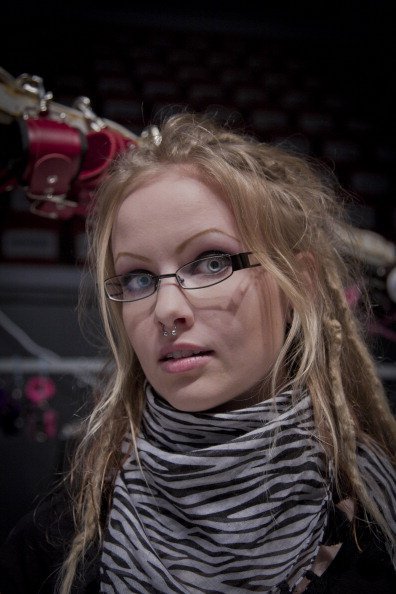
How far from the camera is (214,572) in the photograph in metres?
0.65

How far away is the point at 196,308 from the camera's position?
27.3 inches

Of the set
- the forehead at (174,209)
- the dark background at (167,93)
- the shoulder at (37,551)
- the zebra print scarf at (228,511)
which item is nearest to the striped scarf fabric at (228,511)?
the zebra print scarf at (228,511)

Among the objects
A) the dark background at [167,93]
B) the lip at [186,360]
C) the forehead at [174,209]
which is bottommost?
the lip at [186,360]

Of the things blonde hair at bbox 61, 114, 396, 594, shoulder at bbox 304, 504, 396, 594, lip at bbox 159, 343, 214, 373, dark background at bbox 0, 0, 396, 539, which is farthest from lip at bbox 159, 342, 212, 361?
dark background at bbox 0, 0, 396, 539

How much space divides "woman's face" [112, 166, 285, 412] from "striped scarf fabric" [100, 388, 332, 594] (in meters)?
0.04

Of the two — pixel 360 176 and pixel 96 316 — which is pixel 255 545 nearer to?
pixel 96 316

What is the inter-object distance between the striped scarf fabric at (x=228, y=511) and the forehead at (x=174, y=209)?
0.23m

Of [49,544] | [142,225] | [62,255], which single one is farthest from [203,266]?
[62,255]

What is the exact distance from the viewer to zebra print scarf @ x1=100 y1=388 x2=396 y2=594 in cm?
65

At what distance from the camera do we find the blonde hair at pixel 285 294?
0.73 meters

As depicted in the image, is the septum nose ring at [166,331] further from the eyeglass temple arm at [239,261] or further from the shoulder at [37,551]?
the shoulder at [37,551]

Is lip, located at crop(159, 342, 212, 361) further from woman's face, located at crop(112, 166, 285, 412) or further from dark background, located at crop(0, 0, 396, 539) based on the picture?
dark background, located at crop(0, 0, 396, 539)

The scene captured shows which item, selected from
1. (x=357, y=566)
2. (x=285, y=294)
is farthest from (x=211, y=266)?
(x=357, y=566)

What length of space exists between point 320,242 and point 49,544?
22.6 inches
